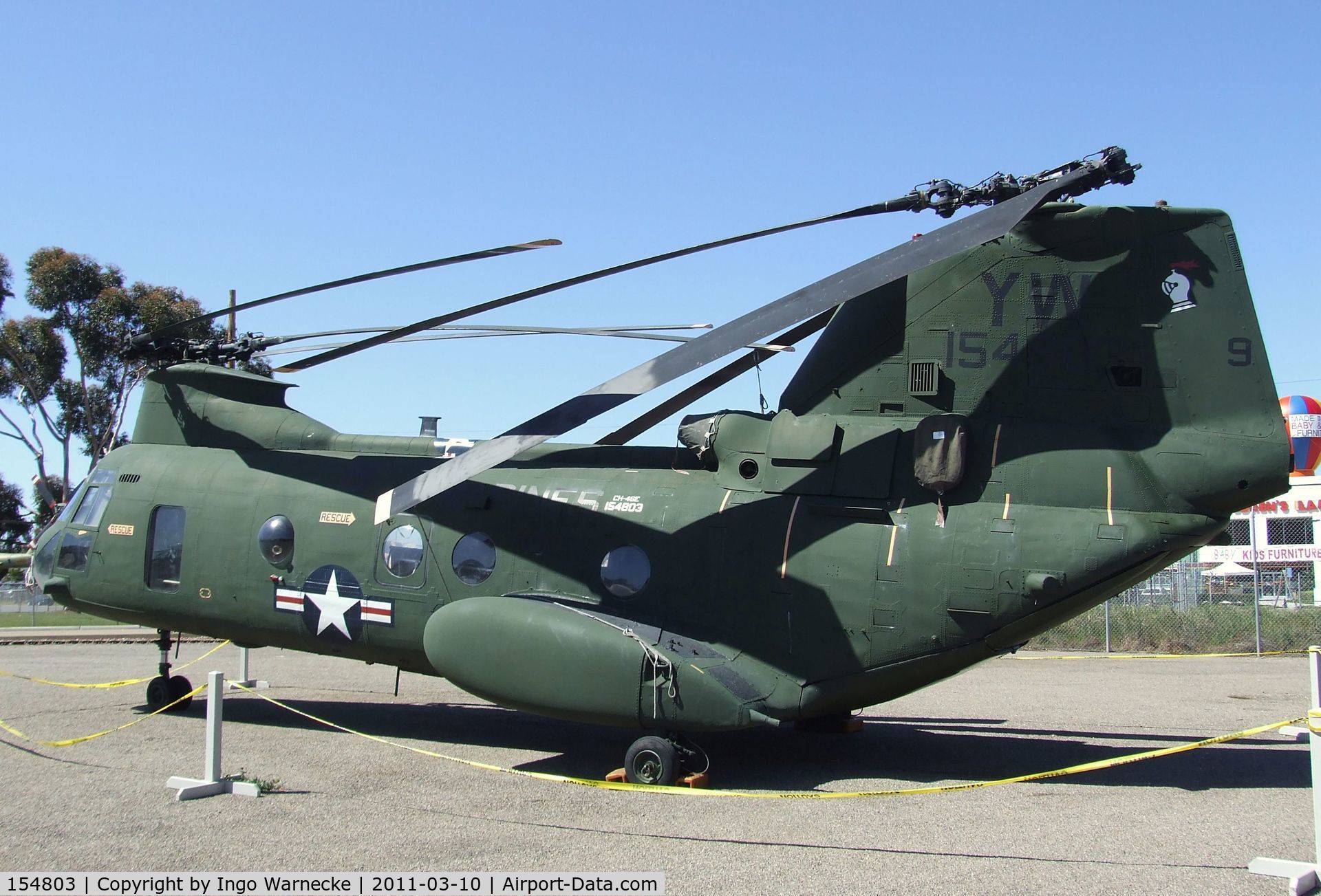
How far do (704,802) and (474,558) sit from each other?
363 cm

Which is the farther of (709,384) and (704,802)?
(709,384)

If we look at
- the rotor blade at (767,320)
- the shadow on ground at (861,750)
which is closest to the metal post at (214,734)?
the rotor blade at (767,320)

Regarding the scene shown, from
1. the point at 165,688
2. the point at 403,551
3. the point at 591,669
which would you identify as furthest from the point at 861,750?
the point at 165,688

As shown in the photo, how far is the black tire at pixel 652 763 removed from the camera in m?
9.20

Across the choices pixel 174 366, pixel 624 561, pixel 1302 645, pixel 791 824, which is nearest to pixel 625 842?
pixel 791 824

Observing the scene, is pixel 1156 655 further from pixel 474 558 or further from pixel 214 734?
pixel 214 734

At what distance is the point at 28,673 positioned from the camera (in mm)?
17750

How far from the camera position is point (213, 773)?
8750mm

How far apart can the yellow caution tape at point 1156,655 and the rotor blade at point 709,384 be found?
11.8 metres

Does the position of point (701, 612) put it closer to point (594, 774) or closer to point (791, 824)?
point (594, 774)

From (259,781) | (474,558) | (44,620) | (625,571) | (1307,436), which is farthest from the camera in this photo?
(1307,436)

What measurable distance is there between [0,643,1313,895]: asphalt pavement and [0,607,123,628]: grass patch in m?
20.2

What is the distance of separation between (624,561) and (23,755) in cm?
617

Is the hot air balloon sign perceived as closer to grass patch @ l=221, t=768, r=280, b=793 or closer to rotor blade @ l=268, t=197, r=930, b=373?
rotor blade @ l=268, t=197, r=930, b=373
